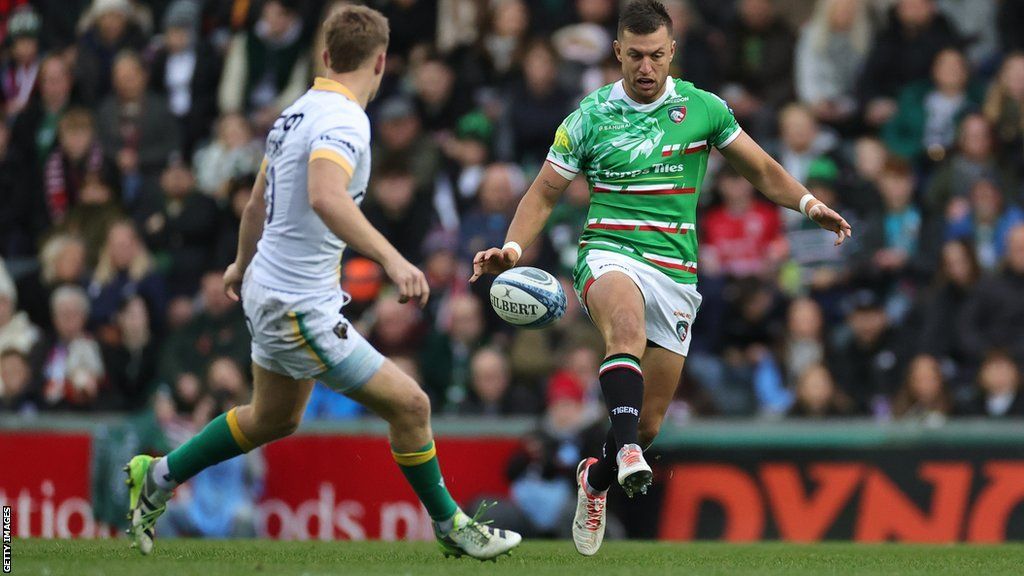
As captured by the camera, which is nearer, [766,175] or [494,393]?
[766,175]

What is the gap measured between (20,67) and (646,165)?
38.4 feet

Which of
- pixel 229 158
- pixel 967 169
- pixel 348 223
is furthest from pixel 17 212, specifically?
pixel 348 223

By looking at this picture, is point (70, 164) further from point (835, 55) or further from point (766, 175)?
point (766, 175)

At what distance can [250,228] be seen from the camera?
27.9 ft

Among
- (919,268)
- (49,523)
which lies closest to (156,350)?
(49,523)

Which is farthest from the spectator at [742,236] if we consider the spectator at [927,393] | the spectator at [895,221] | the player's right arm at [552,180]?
the player's right arm at [552,180]

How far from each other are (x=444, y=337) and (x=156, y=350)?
2.95m

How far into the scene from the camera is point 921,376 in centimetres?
1338

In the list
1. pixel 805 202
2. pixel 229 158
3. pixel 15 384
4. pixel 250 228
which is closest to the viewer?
pixel 250 228

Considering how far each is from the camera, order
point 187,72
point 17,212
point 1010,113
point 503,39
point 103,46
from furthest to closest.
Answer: point 103,46, point 187,72, point 17,212, point 503,39, point 1010,113

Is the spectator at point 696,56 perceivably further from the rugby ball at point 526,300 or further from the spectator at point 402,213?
the rugby ball at point 526,300

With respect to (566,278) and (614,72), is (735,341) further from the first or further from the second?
(614,72)

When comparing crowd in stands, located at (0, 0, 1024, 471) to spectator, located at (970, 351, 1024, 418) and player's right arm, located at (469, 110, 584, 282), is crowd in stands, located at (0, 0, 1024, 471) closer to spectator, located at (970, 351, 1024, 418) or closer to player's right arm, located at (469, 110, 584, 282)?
spectator, located at (970, 351, 1024, 418)

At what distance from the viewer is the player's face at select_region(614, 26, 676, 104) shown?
362 inches
